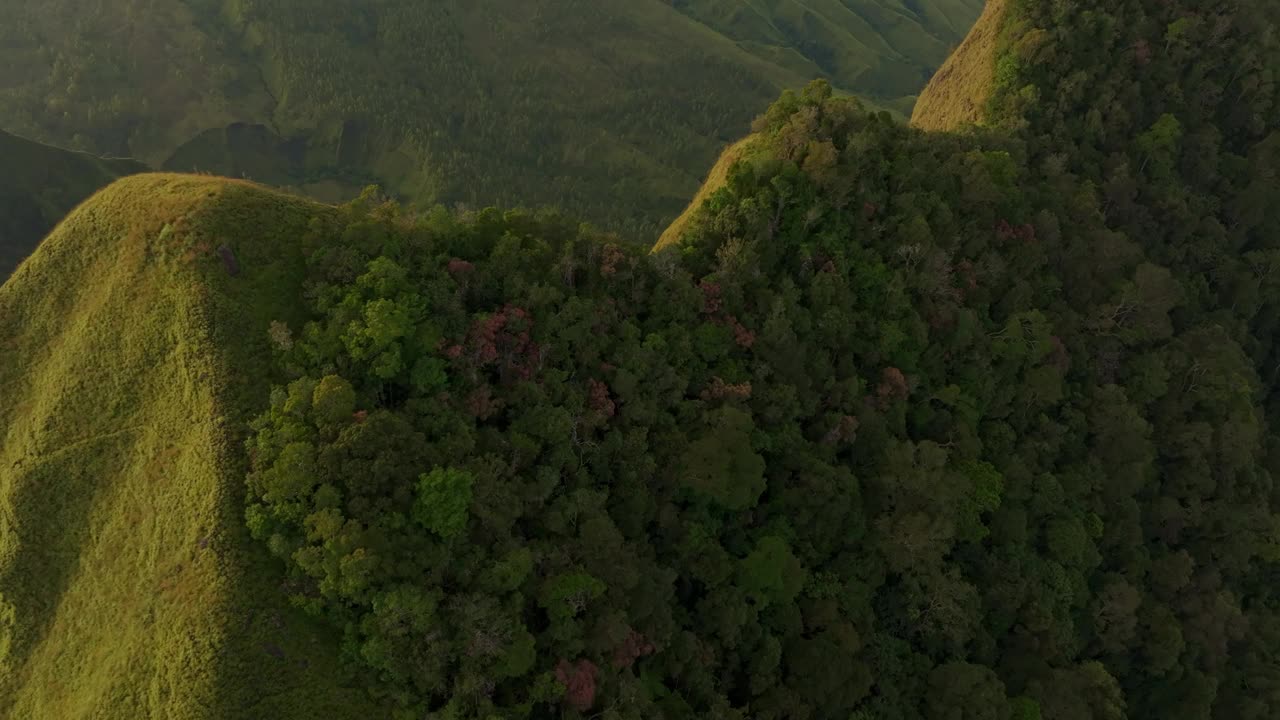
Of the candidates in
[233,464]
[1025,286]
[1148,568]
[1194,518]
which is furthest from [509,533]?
[1194,518]

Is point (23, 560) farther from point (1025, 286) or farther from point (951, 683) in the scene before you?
point (1025, 286)

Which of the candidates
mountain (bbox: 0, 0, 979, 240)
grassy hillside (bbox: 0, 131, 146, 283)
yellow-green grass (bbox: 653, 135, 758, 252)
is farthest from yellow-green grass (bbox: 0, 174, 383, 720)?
mountain (bbox: 0, 0, 979, 240)

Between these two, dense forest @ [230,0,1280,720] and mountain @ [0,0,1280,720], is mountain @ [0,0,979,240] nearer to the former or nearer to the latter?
dense forest @ [230,0,1280,720]

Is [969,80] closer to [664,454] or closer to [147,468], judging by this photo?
[664,454]

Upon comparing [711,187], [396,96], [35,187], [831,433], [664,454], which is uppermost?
[711,187]

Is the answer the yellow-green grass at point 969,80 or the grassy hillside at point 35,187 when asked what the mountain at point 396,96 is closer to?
the grassy hillside at point 35,187

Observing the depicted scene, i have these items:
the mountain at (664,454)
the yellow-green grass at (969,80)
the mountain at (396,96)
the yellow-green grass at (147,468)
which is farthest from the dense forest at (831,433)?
the mountain at (396,96)

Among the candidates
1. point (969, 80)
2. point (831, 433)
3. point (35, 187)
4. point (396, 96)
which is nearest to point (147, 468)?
point (831, 433)
